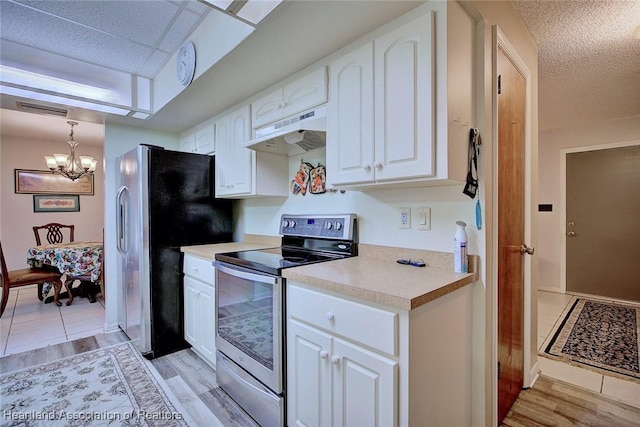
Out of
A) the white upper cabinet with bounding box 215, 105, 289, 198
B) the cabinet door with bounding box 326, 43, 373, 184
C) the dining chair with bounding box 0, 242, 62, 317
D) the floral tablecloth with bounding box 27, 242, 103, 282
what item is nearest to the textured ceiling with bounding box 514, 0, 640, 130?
the cabinet door with bounding box 326, 43, 373, 184

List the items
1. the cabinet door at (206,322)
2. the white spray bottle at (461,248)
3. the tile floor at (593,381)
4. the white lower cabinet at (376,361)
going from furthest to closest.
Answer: the cabinet door at (206,322) → the tile floor at (593,381) → the white spray bottle at (461,248) → the white lower cabinet at (376,361)

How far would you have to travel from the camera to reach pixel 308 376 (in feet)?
4.68

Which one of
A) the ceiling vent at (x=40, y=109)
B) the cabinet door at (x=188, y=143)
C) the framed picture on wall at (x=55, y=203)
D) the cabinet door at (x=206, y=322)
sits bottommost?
the cabinet door at (x=206, y=322)

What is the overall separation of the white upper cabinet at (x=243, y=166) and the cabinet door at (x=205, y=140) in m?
0.21

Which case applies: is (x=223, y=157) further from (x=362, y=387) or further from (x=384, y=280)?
(x=362, y=387)

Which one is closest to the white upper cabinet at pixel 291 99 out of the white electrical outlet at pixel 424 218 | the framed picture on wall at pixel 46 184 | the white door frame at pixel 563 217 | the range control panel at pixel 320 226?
the range control panel at pixel 320 226

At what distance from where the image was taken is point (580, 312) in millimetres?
3445

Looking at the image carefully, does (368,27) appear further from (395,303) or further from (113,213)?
(113,213)

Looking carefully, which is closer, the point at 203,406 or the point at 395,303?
the point at 395,303

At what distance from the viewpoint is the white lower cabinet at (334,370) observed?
1138 mm

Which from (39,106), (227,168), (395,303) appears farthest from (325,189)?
(39,106)

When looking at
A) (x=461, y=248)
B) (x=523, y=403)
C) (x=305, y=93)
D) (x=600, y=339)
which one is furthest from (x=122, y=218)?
(x=600, y=339)

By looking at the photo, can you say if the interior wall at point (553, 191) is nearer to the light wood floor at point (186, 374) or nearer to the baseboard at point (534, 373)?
the baseboard at point (534, 373)

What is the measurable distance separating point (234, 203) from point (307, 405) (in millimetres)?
2162
